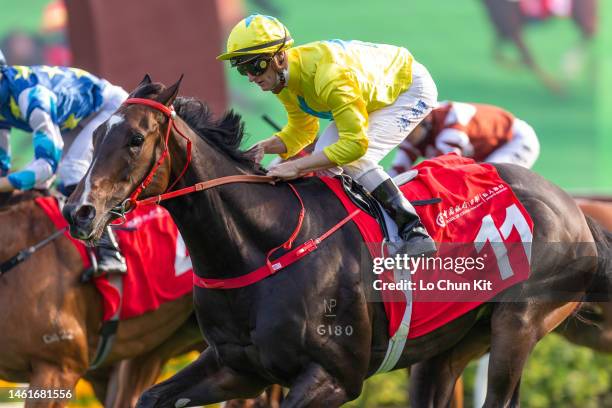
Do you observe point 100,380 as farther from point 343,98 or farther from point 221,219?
point 343,98

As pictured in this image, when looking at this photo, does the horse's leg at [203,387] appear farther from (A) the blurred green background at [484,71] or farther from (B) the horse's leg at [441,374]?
(A) the blurred green background at [484,71]

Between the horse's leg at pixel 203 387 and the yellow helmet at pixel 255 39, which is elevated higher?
the yellow helmet at pixel 255 39

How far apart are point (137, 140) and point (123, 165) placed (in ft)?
0.34

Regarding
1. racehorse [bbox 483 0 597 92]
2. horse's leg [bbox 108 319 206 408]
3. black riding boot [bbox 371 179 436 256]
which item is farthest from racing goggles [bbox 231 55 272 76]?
racehorse [bbox 483 0 597 92]

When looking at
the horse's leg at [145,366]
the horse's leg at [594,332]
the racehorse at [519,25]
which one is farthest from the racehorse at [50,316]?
the racehorse at [519,25]

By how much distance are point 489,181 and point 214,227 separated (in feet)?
4.18

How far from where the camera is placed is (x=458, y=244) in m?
4.48

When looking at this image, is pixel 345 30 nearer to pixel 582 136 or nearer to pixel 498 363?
pixel 582 136

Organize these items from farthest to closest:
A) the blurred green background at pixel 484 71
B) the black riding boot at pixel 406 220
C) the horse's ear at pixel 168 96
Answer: the blurred green background at pixel 484 71 < the black riding boot at pixel 406 220 < the horse's ear at pixel 168 96

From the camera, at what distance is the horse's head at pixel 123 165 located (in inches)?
147

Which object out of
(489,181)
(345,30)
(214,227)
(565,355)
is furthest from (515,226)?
(345,30)

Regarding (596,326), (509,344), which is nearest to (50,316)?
(509,344)

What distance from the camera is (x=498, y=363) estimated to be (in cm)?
446

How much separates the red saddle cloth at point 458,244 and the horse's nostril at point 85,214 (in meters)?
1.07
